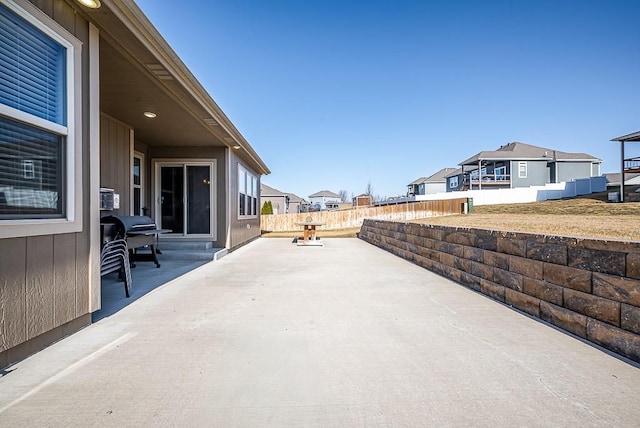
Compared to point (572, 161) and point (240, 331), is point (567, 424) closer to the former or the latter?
point (240, 331)

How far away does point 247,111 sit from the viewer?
18844 mm

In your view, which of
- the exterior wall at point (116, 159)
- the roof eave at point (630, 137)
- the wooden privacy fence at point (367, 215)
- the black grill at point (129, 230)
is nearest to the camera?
the black grill at point (129, 230)

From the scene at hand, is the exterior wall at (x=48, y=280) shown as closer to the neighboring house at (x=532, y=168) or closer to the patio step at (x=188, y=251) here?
the patio step at (x=188, y=251)

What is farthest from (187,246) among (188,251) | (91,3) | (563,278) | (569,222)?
Answer: (569,222)

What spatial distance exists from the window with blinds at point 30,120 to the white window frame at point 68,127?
16 millimetres

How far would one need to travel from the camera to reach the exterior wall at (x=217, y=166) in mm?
7902

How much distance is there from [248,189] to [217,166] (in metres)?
3.01

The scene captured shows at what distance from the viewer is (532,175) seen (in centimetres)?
2817

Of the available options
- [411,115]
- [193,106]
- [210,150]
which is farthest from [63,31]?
[411,115]

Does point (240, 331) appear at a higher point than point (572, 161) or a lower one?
lower

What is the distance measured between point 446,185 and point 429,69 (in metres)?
26.4

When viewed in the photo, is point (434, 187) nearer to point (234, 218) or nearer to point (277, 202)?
point (277, 202)

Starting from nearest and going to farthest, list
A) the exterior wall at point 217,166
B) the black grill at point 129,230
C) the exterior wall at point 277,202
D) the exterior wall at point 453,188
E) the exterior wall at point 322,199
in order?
the black grill at point 129,230 → the exterior wall at point 217,166 → the exterior wall at point 453,188 → the exterior wall at point 277,202 → the exterior wall at point 322,199

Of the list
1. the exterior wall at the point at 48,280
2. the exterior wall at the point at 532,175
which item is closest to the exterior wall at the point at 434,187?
the exterior wall at the point at 532,175
